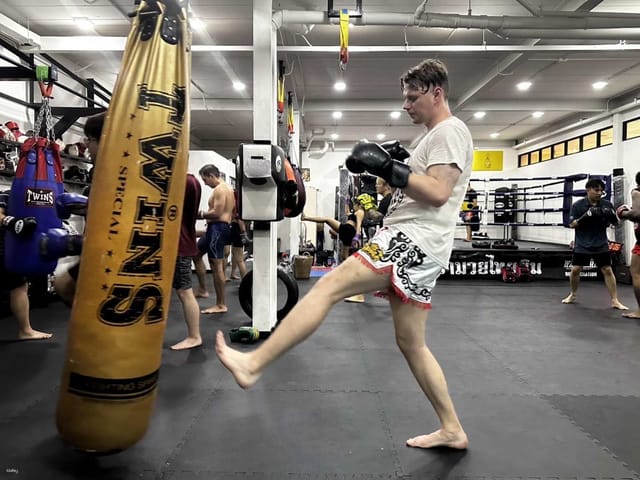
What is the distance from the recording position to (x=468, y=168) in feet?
5.68

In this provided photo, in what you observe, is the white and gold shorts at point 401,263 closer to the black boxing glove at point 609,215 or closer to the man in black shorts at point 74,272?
the man in black shorts at point 74,272

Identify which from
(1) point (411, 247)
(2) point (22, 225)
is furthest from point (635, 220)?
(2) point (22, 225)

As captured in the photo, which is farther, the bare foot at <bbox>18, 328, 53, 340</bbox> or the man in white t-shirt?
the bare foot at <bbox>18, 328, 53, 340</bbox>

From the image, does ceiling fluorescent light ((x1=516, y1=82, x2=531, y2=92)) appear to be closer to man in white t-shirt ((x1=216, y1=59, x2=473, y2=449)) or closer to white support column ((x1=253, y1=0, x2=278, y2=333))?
white support column ((x1=253, y1=0, x2=278, y2=333))

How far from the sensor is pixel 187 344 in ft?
11.4

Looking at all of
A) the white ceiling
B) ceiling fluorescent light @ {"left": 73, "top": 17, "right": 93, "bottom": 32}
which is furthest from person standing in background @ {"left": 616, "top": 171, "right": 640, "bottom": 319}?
ceiling fluorescent light @ {"left": 73, "top": 17, "right": 93, "bottom": 32}

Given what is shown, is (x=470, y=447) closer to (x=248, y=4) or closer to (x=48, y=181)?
(x=48, y=181)

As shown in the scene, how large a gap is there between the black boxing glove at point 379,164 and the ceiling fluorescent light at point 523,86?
8.43 metres

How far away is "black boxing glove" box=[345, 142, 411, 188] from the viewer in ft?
4.94

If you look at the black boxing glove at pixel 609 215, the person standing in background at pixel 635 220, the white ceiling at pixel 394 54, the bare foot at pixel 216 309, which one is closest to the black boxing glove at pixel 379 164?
the white ceiling at pixel 394 54

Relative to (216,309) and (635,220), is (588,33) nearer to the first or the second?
→ (635,220)

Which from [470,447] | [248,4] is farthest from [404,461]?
[248,4]

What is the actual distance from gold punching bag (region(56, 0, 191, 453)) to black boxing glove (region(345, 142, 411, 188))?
69 centimetres

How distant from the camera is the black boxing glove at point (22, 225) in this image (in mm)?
2748
